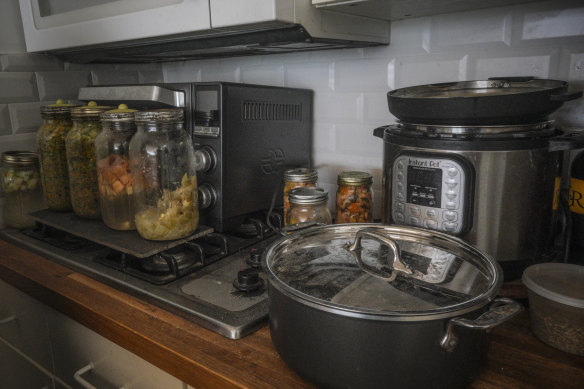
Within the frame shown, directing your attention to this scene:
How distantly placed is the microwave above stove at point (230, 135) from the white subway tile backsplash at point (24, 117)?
0.30 meters

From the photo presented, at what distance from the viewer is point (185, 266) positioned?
823 mm

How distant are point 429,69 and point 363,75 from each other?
167 mm

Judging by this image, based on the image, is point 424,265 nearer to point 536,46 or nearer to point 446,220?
point 446,220

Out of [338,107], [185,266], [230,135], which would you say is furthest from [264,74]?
[185,266]

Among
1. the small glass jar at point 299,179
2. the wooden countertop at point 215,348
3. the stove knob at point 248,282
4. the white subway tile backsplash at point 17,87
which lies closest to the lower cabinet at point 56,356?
the wooden countertop at point 215,348

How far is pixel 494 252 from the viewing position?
673 mm

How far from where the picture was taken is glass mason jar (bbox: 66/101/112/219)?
951 mm

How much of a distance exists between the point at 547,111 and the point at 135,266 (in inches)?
29.6

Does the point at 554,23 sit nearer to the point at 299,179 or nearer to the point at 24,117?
the point at 299,179

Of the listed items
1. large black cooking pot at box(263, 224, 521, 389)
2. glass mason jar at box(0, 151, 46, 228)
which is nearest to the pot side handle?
large black cooking pot at box(263, 224, 521, 389)

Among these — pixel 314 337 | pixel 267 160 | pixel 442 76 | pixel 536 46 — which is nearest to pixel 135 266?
pixel 267 160

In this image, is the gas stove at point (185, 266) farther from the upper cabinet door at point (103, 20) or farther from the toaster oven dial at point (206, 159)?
the upper cabinet door at point (103, 20)

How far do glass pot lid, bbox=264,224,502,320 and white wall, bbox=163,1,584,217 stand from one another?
0.42 m

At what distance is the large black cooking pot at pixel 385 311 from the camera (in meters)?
0.43
